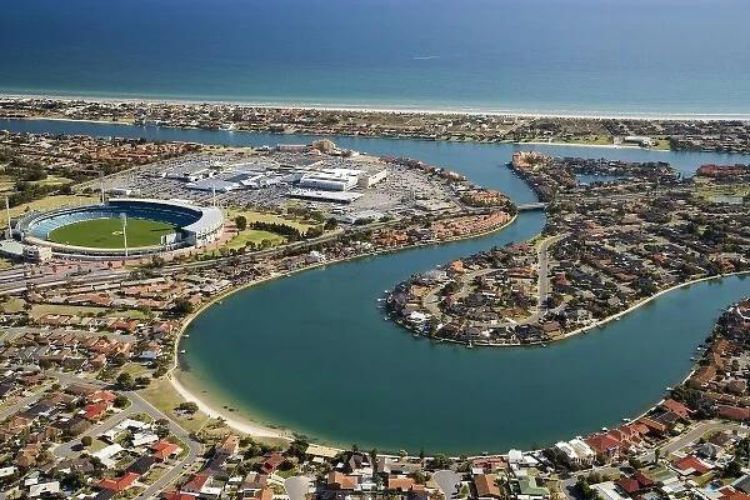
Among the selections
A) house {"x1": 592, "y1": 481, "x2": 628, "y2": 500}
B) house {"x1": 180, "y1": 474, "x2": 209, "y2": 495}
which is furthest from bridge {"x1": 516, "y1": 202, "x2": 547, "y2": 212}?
house {"x1": 180, "y1": 474, "x2": 209, "y2": 495}

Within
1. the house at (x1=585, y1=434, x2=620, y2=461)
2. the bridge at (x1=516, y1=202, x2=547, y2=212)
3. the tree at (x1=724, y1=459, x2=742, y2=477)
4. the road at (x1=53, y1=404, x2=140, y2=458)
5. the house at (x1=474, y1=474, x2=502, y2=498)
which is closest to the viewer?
the house at (x1=474, y1=474, x2=502, y2=498)

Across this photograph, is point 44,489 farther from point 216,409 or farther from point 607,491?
point 607,491

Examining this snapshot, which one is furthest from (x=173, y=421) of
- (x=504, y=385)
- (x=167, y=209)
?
(x=167, y=209)

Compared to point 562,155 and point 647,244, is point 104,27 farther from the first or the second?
point 647,244

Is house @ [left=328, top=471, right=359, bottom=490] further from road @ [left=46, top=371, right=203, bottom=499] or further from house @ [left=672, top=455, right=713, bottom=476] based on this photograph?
house @ [left=672, top=455, right=713, bottom=476]

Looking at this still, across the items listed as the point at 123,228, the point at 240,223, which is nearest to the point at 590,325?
the point at 240,223

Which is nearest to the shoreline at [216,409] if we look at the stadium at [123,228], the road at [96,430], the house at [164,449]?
the road at [96,430]
